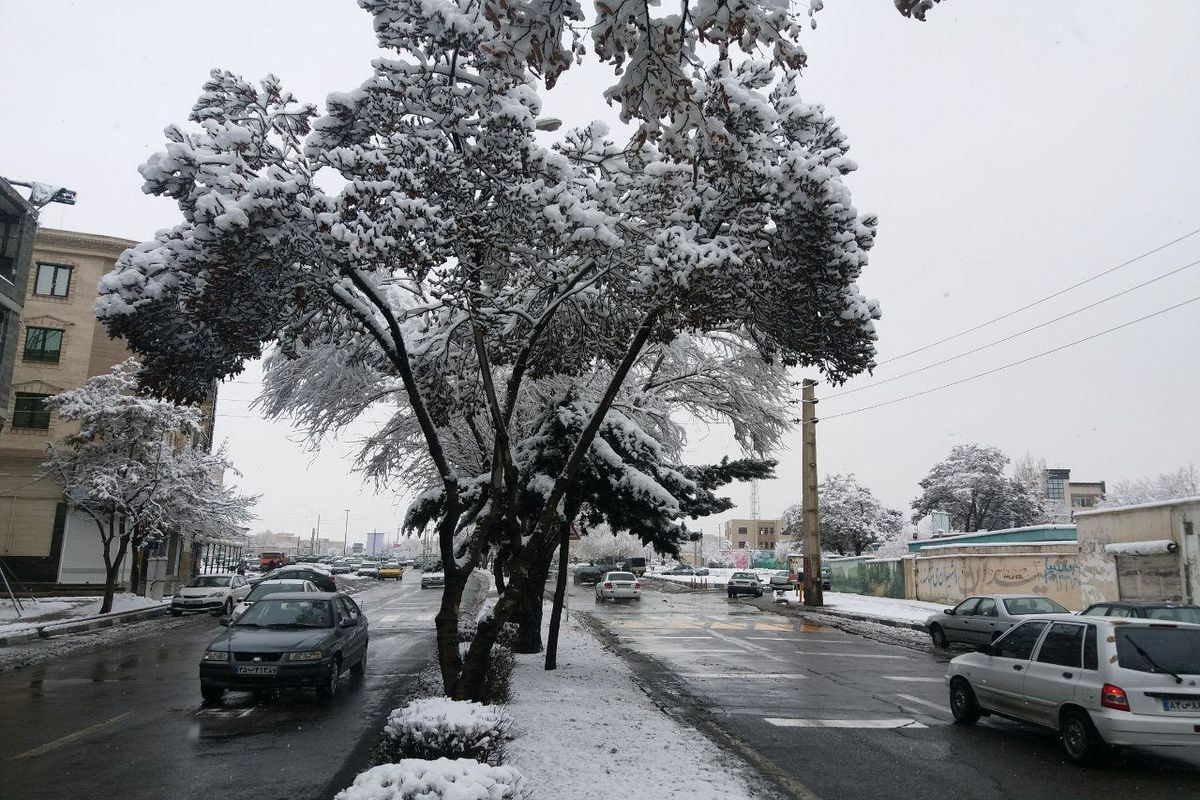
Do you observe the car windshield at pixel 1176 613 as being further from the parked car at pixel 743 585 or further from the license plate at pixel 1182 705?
the parked car at pixel 743 585

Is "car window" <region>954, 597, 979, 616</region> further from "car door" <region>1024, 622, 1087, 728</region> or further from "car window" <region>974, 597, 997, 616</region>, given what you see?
"car door" <region>1024, 622, 1087, 728</region>

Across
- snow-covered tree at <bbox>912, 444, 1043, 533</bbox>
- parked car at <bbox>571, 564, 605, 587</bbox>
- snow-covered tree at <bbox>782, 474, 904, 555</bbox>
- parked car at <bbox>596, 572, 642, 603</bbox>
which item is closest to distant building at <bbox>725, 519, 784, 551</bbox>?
snow-covered tree at <bbox>782, 474, 904, 555</bbox>

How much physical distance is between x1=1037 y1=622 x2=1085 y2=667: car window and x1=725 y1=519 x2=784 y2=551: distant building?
149163mm

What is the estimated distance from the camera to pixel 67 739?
9.09 meters

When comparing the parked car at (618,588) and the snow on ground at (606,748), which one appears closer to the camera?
the snow on ground at (606,748)

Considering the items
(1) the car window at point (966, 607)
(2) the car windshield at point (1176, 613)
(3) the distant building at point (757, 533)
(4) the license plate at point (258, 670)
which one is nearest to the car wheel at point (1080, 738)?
(2) the car windshield at point (1176, 613)

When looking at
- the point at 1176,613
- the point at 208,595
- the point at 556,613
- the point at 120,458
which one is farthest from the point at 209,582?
the point at 1176,613

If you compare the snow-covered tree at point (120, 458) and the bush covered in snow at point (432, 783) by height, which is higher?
the snow-covered tree at point (120, 458)

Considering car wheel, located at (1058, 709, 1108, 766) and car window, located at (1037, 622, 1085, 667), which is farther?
car window, located at (1037, 622, 1085, 667)

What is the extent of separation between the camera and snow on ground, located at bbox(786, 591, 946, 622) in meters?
29.0

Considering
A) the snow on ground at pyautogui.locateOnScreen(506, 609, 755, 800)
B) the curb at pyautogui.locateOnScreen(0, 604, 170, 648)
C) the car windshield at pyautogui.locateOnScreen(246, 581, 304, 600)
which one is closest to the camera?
the snow on ground at pyautogui.locateOnScreen(506, 609, 755, 800)

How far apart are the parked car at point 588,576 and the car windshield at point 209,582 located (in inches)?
1262

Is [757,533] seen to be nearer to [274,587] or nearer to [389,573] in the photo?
[389,573]

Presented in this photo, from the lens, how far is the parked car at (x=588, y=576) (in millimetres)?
59781
